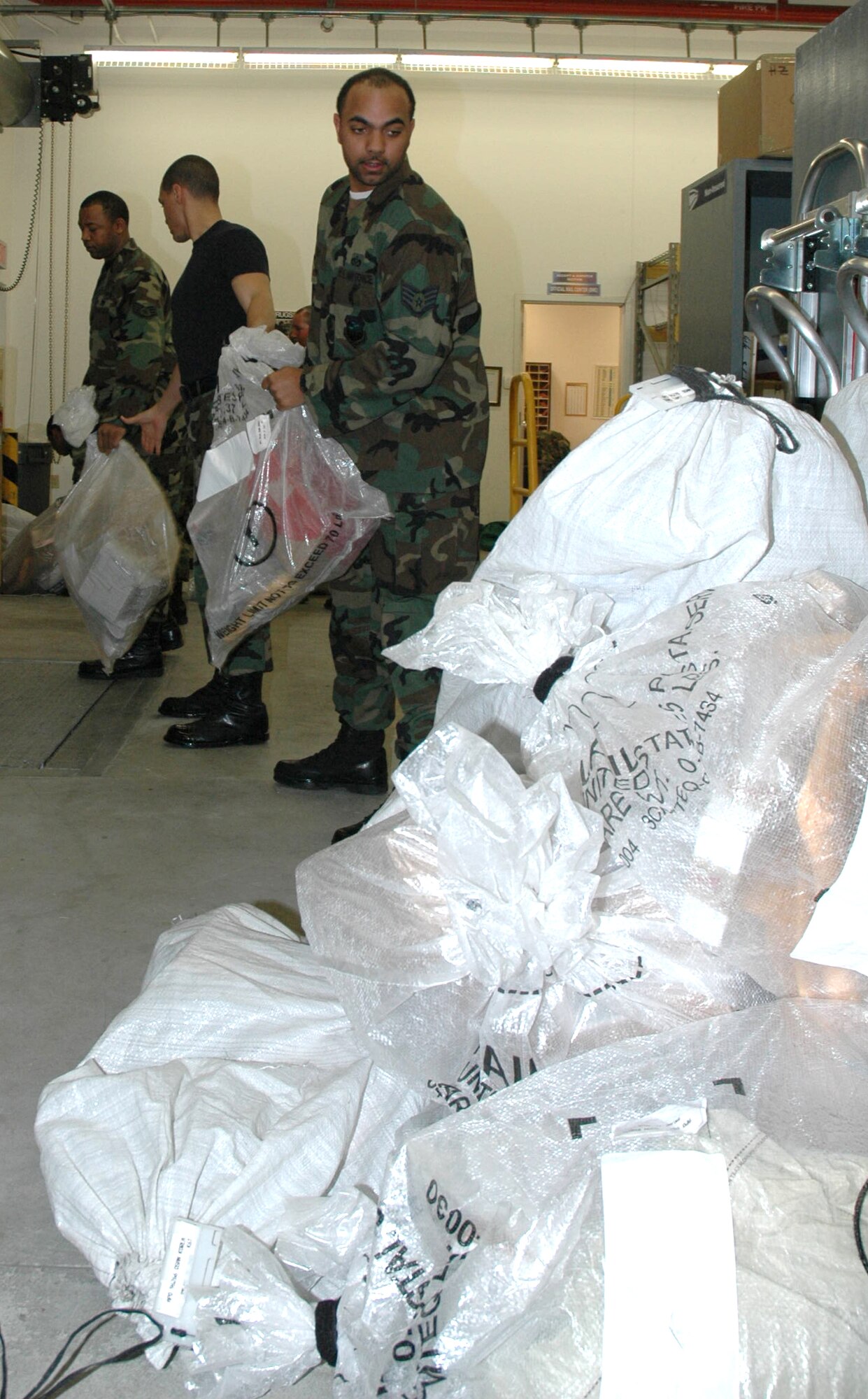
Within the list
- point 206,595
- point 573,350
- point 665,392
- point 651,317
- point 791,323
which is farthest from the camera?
point 573,350

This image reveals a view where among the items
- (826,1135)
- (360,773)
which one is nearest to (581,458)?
(826,1135)

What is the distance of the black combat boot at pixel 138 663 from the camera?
12.4 feet

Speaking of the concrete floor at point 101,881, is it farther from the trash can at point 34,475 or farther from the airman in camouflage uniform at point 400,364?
the trash can at point 34,475

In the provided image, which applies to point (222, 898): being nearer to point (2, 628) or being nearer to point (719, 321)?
point (719, 321)

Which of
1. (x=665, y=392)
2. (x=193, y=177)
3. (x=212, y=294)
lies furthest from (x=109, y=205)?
(x=665, y=392)

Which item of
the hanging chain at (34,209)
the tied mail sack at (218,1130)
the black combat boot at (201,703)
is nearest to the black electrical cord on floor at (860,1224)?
the tied mail sack at (218,1130)

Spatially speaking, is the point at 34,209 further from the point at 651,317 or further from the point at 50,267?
the point at 651,317

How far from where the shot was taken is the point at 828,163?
146 cm

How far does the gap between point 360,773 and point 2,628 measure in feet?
9.01

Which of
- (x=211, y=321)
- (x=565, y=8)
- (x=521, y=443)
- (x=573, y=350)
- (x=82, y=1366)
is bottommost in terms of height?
(x=82, y=1366)

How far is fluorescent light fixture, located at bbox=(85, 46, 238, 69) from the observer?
6.63 m

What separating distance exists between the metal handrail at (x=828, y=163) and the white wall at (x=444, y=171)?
599 centimetres

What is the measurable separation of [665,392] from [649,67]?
6739 mm

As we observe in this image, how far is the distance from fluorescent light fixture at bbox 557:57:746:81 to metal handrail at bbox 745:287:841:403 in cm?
591
